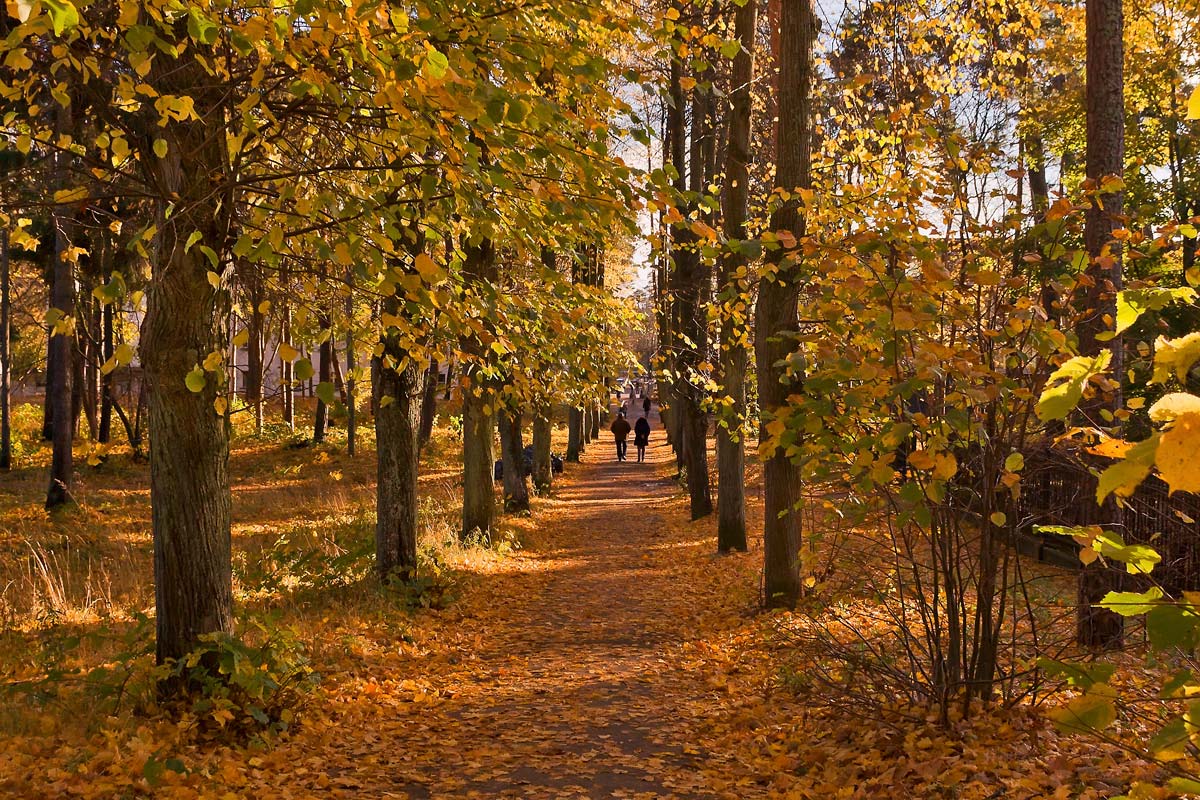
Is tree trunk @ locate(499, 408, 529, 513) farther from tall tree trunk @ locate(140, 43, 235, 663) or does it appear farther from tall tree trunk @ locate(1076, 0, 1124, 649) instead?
tall tree trunk @ locate(1076, 0, 1124, 649)

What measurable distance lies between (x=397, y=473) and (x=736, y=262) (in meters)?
6.54

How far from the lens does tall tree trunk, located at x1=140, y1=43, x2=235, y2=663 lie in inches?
219

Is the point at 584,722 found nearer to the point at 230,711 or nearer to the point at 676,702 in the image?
the point at 676,702

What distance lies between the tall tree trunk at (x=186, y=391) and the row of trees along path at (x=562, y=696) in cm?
129

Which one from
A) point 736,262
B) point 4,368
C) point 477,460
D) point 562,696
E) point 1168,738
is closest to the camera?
point 1168,738

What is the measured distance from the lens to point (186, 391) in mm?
5621

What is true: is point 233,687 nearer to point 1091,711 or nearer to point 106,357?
point 1091,711

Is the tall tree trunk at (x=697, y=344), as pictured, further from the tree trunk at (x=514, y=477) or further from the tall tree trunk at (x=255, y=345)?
the tall tree trunk at (x=255, y=345)

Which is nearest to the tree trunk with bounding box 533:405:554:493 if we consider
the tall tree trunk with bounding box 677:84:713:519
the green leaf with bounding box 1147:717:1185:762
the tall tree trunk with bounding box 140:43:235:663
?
the tall tree trunk with bounding box 677:84:713:519

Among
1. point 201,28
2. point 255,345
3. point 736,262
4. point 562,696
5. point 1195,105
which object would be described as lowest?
point 562,696

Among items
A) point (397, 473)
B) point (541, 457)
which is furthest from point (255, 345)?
point (397, 473)

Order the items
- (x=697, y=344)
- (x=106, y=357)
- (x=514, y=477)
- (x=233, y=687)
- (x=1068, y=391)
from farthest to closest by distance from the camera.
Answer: (x=106, y=357) → (x=514, y=477) → (x=697, y=344) → (x=233, y=687) → (x=1068, y=391)

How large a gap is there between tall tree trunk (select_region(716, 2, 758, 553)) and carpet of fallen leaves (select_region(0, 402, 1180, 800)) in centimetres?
280

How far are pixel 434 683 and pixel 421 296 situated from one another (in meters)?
4.26
